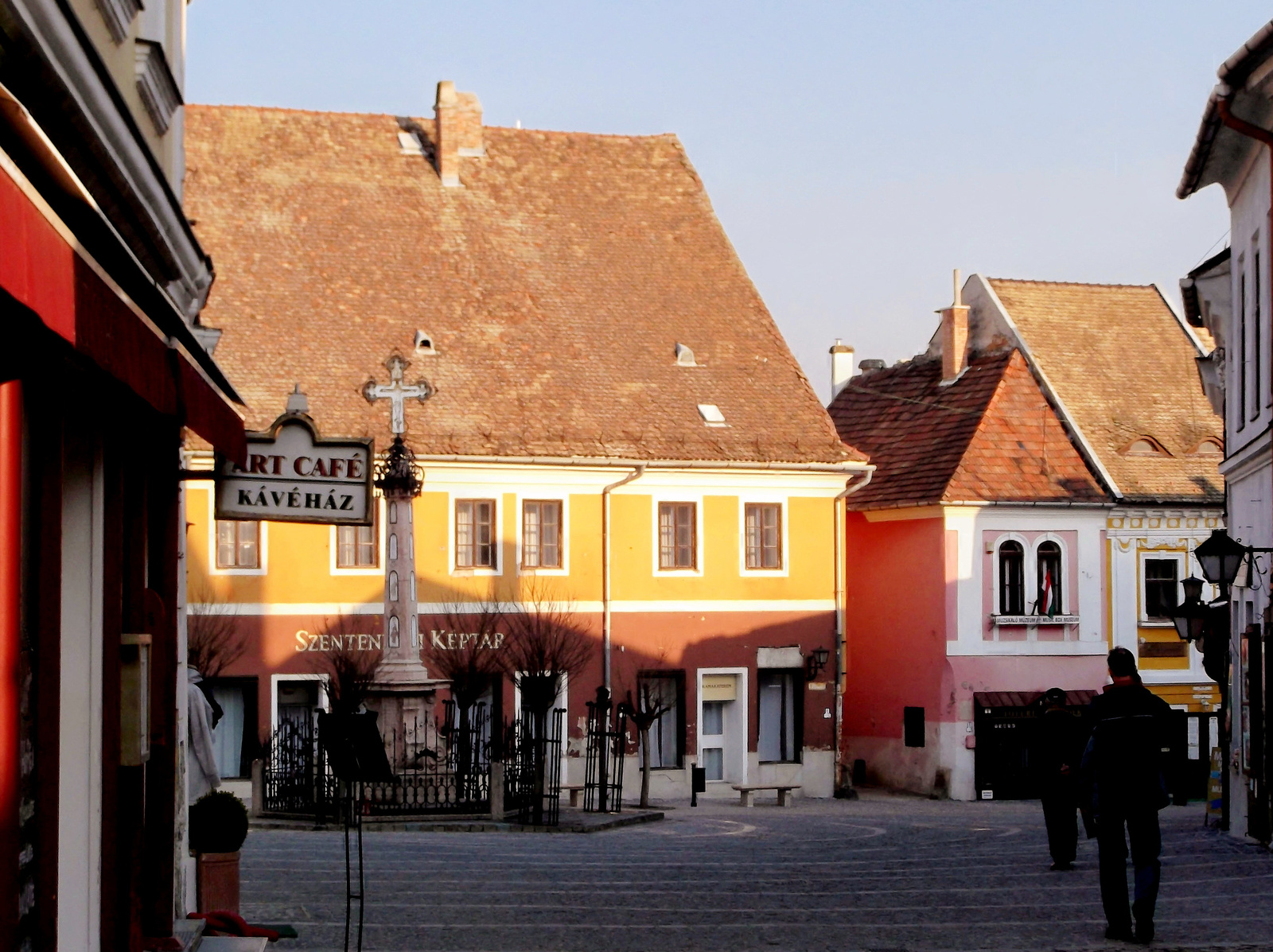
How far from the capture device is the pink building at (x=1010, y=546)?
3744 cm

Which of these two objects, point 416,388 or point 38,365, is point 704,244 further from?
point 38,365

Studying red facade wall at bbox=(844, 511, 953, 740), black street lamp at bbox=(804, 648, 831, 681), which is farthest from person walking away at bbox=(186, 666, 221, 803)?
red facade wall at bbox=(844, 511, 953, 740)

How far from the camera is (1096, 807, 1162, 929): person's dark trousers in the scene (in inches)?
448

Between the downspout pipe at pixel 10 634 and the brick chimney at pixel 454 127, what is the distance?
32816 mm

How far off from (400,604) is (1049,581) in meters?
17.2

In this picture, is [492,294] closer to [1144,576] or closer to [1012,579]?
[1012,579]

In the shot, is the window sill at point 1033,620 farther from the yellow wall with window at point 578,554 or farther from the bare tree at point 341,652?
the bare tree at point 341,652

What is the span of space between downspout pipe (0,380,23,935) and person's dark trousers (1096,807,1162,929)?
23.5ft

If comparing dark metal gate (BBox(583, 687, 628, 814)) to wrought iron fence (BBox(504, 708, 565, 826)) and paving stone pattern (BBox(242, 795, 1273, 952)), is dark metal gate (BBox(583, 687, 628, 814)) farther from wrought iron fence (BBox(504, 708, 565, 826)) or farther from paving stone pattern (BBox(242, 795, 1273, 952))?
paving stone pattern (BBox(242, 795, 1273, 952))

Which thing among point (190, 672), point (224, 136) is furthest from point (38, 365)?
point (224, 136)

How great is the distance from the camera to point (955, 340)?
42.1 m

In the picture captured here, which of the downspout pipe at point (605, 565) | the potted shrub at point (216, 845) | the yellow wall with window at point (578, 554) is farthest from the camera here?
the downspout pipe at point (605, 565)

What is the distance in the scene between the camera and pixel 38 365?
6113 mm

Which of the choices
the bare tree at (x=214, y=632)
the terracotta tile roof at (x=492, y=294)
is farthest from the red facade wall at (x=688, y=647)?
the terracotta tile roof at (x=492, y=294)
